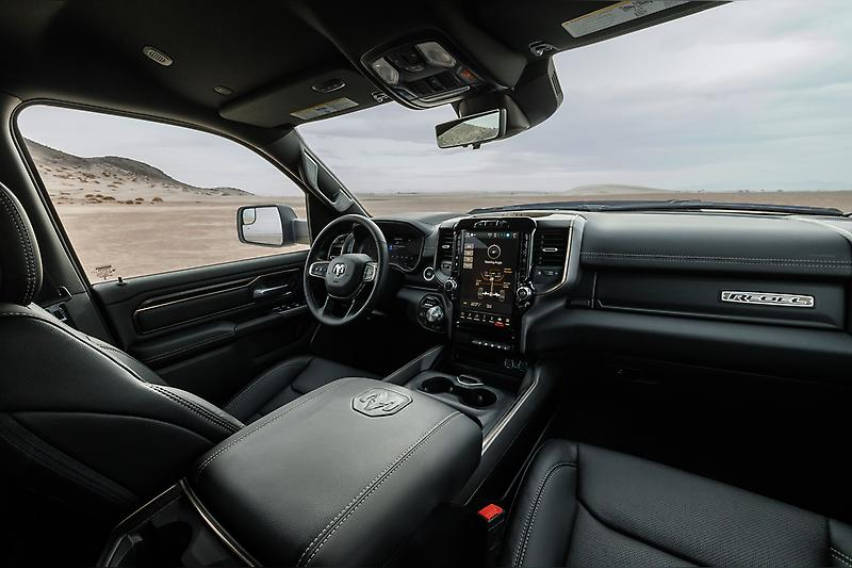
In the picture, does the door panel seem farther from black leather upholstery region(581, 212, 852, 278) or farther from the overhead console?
black leather upholstery region(581, 212, 852, 278)

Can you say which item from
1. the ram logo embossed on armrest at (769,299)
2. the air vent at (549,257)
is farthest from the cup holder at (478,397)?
the ram logo embossed on armrest at (769,299)

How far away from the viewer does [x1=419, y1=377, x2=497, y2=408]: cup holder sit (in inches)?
76.5

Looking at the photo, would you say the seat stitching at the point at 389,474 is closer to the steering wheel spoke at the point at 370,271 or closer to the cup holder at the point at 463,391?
the cup holder at the point at 463,391

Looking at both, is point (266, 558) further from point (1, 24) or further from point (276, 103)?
point (276, 103)

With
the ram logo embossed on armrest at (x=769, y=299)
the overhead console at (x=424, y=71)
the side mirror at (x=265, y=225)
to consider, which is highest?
the overhead console at (x=424, y=71)

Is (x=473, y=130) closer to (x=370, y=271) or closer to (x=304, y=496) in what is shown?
(x=370, y=271)

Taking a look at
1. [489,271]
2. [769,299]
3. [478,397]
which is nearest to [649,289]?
[769,299]

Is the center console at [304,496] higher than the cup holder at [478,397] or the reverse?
higher

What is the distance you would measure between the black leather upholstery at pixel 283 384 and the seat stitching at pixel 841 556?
2103mm

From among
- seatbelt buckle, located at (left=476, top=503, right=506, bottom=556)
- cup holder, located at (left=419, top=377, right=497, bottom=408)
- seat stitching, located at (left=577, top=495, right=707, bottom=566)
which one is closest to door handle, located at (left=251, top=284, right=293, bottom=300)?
cup holder, located at (left=419, top=377, right=497, bottom=408)

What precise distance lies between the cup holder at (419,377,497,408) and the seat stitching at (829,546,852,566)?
117 cm

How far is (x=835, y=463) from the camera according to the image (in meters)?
1.64

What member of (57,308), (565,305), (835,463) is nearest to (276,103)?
(57,308)

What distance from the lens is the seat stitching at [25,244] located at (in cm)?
81
